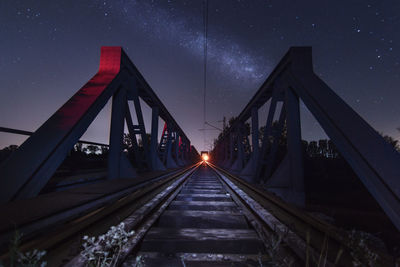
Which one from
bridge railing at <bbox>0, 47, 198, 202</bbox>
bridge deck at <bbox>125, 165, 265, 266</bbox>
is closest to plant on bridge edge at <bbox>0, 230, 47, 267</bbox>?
bridge deck at <bbox>125, 165, 265, 266</bbox>

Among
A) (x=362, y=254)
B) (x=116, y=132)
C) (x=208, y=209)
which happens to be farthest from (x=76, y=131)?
(x=362, y=254)

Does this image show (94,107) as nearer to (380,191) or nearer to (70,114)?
(70,114)

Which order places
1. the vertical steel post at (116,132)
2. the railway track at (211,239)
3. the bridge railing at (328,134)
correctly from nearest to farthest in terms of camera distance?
the railway track at (211,239) → the bridge railing at (328,134) → the vertical steel post at (116,132)

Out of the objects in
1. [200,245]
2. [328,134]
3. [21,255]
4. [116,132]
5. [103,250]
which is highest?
[116,132]

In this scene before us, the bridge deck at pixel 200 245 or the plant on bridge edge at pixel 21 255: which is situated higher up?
the plant on bridge edge at pixel 21 255

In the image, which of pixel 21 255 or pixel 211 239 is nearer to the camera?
pixel 21 255

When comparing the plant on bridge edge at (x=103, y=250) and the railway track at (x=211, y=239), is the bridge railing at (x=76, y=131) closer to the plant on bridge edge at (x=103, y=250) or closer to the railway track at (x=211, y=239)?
the railway track at (x=211, y=239)

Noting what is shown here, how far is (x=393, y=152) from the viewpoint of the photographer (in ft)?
7.81

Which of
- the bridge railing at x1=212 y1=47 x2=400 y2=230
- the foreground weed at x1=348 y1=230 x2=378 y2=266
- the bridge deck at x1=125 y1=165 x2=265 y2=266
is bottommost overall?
the bridge deck at x1=125 y1=165 x2=265 y2=266

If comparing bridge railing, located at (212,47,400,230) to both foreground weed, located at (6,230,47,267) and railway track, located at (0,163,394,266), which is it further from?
foreground weed, located at (6,230,47,267)

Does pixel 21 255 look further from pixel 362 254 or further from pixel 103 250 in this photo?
pixel 362 254

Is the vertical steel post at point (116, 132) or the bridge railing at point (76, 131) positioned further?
the vertical steel post at point (116, 132)

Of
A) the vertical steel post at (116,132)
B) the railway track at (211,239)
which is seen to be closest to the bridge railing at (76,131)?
the vertical steel post at (116,132)

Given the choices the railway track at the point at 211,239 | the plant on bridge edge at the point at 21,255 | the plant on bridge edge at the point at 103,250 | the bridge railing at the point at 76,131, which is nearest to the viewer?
the plant on bridge edge at the point at 21,255
